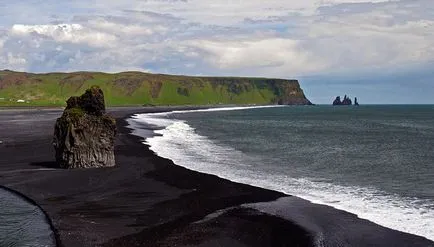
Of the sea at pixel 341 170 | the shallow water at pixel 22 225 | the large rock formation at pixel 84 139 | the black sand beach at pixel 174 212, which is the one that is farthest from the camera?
the large rock formation at pixel 84 139

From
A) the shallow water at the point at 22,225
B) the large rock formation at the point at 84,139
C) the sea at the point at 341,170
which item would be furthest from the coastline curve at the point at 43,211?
the sea at the point at 341,170

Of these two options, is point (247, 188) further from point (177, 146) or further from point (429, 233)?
point (177, 146)

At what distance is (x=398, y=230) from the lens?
23906mm

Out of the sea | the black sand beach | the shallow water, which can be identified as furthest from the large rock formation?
the shallow water

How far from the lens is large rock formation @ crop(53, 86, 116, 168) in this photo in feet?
136

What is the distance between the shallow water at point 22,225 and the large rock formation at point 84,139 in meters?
10.5

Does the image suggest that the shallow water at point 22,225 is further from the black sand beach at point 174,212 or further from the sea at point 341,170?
the sea at point 341,170

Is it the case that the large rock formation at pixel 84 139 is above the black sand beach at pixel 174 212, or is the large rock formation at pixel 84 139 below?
above

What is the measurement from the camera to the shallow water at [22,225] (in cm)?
2200

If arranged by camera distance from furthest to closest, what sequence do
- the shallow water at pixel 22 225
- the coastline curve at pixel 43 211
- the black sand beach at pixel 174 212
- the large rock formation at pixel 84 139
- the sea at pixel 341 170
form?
the large rock formation at pixel 84 139
the sea at pixel 341 170
the black sand beach at pixel 174 212
the coastline curve at pixel 43 211
the shallow water at pixel 22 225

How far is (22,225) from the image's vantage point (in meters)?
24.9

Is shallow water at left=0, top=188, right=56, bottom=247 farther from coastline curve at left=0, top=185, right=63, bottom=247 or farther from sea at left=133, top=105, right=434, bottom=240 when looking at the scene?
sea at left=133, top=105, right=434, bottom=240

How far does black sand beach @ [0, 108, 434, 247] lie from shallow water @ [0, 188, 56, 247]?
567 millimetres

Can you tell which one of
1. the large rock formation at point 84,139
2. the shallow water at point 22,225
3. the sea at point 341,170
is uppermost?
the large rock formation at point 84,139
